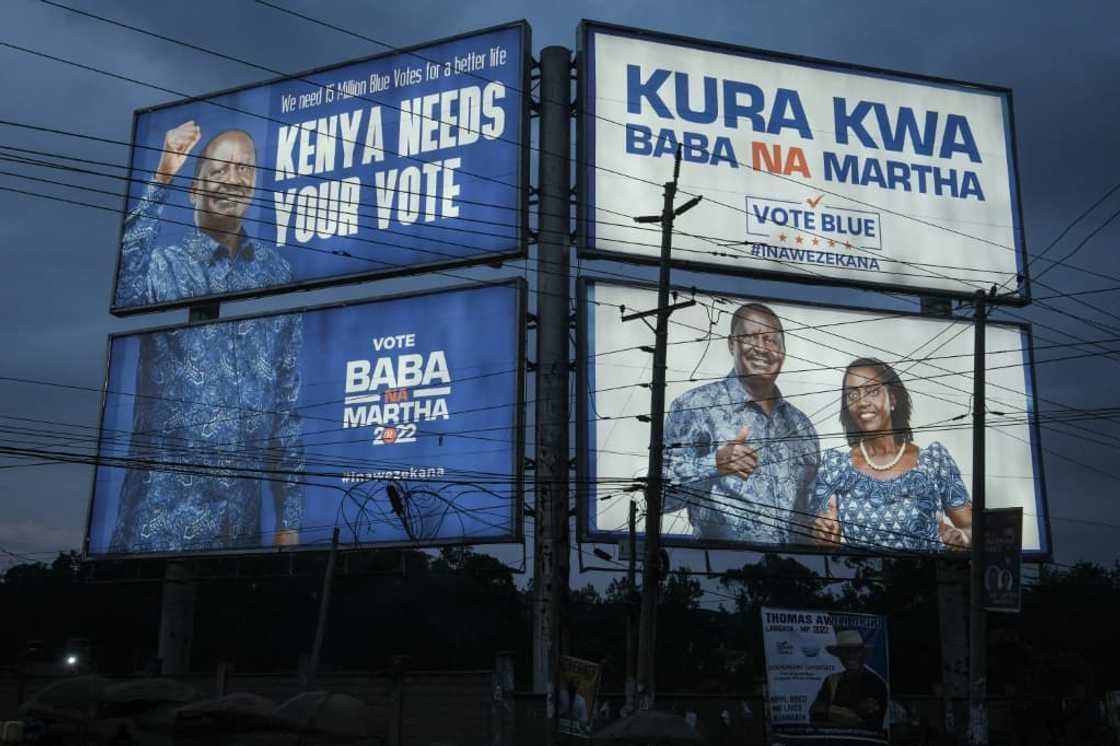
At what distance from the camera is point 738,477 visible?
87.7 feet

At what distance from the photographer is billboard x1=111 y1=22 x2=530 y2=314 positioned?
27609 mm

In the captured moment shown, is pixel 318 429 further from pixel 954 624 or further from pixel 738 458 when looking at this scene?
pixel 954 624

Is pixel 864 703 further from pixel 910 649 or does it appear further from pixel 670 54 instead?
pixel 910 649

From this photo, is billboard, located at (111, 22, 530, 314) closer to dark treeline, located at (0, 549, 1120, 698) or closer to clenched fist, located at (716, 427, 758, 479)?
clenched fist, located at (716, 427, 758, 479)

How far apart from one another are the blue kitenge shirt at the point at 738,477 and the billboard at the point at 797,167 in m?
3.01

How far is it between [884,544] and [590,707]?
11.0 meters

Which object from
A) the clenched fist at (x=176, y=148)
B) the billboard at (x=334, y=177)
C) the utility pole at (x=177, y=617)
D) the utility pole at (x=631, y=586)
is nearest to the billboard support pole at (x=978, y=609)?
the utility pole at (x=631, y=586)

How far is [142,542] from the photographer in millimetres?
28906

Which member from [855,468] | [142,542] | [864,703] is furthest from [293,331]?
[864,703]

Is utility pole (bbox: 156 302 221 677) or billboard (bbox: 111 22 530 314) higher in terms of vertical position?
billboard (bbox: 111 22 530 314)

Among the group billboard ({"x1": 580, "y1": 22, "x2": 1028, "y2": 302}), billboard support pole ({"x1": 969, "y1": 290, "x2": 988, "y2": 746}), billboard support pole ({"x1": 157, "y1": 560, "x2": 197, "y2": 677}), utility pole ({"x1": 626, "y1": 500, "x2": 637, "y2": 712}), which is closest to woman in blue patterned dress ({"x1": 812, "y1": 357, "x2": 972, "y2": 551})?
billboard ({"x1": 580, "y1": 22, "x2": 1028, "y2": 302})

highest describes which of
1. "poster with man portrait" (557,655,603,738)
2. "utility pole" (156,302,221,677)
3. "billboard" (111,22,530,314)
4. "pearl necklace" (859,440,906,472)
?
"billboard" (111,22,530,314)

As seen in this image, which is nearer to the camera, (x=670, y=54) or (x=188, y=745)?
(x=188, y=745)

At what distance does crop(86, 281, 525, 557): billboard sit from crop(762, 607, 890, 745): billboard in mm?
7172
